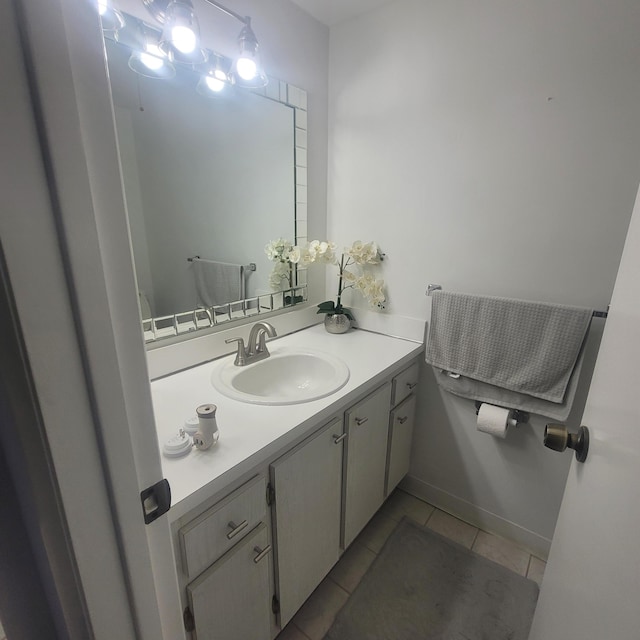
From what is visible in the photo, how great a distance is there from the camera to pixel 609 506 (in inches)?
18.6

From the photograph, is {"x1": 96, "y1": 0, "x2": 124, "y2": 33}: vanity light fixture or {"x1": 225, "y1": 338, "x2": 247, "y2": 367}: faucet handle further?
{"x1": 225, "y1": 338, "x2": 247, "y2": 367}: faucet handle

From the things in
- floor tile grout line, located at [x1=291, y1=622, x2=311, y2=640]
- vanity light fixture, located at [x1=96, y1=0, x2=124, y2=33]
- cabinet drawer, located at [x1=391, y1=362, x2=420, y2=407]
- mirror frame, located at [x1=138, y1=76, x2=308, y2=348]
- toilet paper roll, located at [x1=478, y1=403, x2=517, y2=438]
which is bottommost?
floor tile grout line, located at [x1=291, y1=622, x2=311, y2=640]

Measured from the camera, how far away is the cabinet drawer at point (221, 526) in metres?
0.73

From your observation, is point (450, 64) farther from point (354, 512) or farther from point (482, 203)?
point (354, 512)

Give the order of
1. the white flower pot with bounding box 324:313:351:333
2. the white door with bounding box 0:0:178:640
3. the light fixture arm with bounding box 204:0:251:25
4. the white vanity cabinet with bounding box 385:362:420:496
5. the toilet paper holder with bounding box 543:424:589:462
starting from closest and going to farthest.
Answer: the white door with bounding box 0:0:178:640 → the toilet paper holder with bounding box 543:424:589:462 → the light fixture arm with bounding box 204:0:251:25 → the white vanity cabinet with bounding box 385:362:420:496 → the white flower pot with bounding box 324:313:351:333

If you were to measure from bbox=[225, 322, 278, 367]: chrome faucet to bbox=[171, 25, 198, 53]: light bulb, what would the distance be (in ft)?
3.08

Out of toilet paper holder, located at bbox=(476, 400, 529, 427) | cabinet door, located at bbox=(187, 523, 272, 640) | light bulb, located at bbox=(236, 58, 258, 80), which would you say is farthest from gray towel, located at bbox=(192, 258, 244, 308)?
toilet paper holder, located at bbox=(476, 400, 529, 427)

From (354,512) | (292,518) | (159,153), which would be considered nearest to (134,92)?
(159,153)

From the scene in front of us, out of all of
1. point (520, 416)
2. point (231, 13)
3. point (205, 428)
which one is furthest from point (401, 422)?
point (231, 13)

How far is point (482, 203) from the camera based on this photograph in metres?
1.34

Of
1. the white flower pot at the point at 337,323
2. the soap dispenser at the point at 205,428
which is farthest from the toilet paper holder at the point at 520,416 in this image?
the soap dispenser at the point at 205,428

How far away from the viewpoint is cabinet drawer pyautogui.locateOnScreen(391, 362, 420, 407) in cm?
143

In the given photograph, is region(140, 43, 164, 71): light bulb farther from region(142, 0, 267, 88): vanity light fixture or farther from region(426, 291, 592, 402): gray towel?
region(426, 291, 592, 402): gray towel

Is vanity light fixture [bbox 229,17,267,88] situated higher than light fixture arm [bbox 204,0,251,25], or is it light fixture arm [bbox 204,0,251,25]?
light fixture arm [bbox 204,0,251,25]
